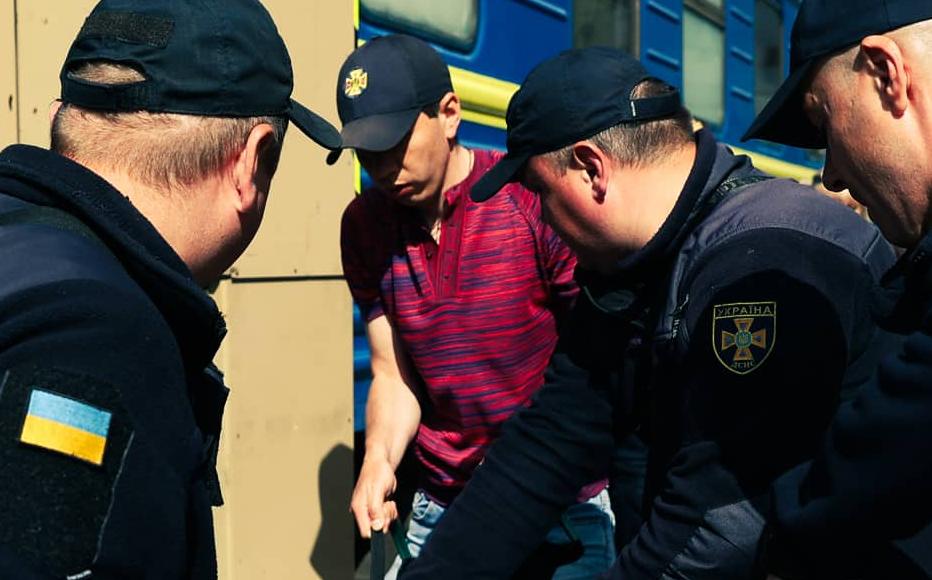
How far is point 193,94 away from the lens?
118 centimetres

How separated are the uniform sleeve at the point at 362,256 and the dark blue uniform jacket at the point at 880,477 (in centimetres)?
155

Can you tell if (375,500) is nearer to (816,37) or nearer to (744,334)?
(744,334)

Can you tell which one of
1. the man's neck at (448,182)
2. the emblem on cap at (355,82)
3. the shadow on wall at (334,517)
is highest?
the emblem on cap at (355,82)

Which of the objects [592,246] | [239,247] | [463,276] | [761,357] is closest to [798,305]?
[761,357]

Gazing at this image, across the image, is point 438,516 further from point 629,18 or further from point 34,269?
point 629,18

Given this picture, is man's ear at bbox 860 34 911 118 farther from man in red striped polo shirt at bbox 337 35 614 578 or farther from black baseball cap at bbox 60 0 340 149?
man in red striped polo shirt at bbox 337 35 614 578

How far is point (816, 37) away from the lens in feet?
4.33

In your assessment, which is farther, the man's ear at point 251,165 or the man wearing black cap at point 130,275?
the man's ear at point 251,165

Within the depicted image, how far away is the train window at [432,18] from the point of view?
2.88 meters

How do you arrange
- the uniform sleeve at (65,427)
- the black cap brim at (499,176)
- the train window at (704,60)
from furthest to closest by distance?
the train window at (704,60) < the black cap brim at (499,176) < the uniform sleeve at (65,427)

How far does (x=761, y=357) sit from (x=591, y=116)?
622mm

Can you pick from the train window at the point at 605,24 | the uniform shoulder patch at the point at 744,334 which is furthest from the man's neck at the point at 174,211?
the train window at the point at 605,24

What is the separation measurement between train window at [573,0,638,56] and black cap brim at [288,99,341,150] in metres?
2.34

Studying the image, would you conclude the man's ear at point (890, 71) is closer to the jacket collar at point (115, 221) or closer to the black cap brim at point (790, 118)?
the black cap brim at point (790, 118)
